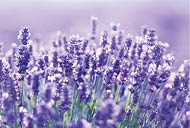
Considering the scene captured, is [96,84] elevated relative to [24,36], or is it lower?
lower

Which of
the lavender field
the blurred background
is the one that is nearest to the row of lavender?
the lavender field

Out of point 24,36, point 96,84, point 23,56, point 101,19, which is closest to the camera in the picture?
point 23,56

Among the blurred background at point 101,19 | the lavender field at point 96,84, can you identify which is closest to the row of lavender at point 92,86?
the lavender field at point 96,84

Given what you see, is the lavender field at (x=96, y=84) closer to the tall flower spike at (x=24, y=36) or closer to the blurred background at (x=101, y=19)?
the tall flower spike at (x=24, y=36)

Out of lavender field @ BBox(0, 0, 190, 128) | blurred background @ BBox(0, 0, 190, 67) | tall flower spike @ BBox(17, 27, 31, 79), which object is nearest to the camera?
lavender field @ BBox(0, 0, 190, 128)

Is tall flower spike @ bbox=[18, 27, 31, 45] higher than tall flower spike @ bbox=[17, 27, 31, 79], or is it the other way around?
tall flower spike @ bbox=[18, 27, 31, 45]

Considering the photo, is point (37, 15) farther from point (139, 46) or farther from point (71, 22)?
point (139, 46)

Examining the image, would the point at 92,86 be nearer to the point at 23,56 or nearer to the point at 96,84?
the point at 96,84

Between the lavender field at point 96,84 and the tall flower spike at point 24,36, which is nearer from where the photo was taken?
the lavender field at point 96,84

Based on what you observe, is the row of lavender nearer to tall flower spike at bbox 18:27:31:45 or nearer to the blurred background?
tall flower spike at bbox 18:27:31:45

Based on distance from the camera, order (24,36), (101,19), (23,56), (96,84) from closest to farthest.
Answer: (23,56) → (24,36) → (96,84) → (101,19)

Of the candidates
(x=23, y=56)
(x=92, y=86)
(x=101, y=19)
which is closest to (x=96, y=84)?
→ (x=92, y=86)

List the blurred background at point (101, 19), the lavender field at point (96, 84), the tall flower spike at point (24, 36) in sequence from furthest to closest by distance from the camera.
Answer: the blurred background at point (101, 19) → the tall flower spike at point (24, 36) → the lavender field at point (96, 84)
